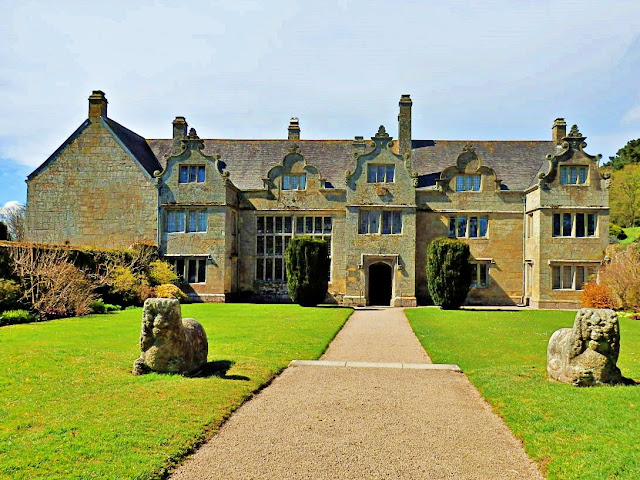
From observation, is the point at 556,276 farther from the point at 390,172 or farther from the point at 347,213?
the point at 347,213

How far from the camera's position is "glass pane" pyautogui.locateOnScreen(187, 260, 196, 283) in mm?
30031

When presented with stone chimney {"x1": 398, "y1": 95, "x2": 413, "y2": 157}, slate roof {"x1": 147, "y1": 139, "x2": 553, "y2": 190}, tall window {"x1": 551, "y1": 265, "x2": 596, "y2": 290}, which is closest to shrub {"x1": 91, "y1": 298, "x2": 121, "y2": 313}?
slate roof {"x1": 147, "y1": 139, "x2": 553, "y2": 190}

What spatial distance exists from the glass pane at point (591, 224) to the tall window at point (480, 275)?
5461 millimetres

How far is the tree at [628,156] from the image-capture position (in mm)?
67750

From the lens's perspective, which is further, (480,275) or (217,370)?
(480,275)

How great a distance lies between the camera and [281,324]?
60.2ft

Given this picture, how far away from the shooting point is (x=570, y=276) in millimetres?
29172

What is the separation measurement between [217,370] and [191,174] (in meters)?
21.4

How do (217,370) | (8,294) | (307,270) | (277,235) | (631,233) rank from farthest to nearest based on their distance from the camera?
(631,233) < (277,235) < (307,270) < (8,294) < (217,370)

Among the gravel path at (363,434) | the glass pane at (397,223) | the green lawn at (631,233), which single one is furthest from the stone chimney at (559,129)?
the gravel path at (363,434)

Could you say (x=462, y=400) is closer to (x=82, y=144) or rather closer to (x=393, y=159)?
(x=393, y=159)

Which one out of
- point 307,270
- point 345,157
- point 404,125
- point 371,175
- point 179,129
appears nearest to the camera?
point 307,270

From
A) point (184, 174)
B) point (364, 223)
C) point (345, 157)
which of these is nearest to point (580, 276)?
point (364, 223)

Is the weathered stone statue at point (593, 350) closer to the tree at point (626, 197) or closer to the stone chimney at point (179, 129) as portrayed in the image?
the stone chimney at point (179, 129)
